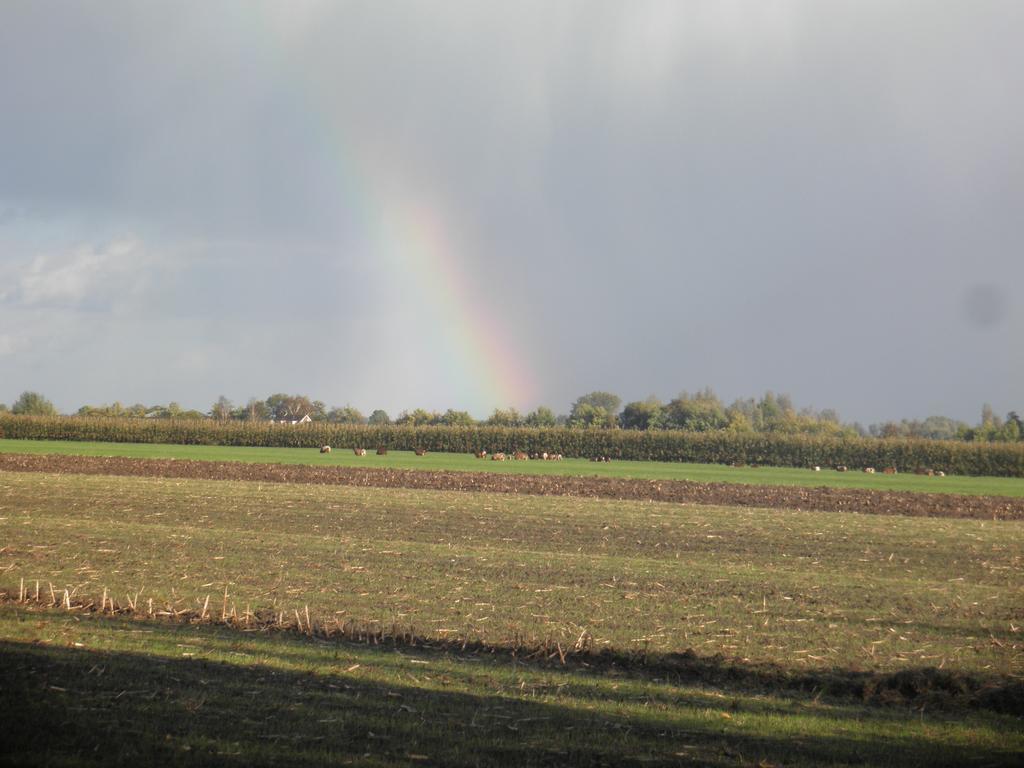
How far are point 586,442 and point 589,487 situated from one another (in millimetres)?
45613

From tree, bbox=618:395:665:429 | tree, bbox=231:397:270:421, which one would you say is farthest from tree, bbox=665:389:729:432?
tree, bbox=231:397:270:421

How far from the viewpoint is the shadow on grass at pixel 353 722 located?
7523mm

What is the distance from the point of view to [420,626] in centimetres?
1321

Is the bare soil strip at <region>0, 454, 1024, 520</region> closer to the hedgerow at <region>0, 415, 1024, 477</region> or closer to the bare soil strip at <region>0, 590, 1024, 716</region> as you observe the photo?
the bare soil strip at <region>0, 590, 1024, 716</region>

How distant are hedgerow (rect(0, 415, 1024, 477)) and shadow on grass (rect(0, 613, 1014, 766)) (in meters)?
77.0

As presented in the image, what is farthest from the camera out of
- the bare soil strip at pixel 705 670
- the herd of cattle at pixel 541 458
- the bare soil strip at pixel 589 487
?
Result: the herd of cattle at pixel 541 458

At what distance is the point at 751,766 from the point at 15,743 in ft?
19.7

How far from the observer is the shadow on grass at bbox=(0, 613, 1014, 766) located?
7.52m

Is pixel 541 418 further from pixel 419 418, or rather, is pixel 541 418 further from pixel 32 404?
pixel 32 404

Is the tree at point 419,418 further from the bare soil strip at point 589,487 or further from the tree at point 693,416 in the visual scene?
the bare soil strip at point 589,487

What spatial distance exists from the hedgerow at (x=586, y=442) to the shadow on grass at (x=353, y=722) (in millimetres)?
76982

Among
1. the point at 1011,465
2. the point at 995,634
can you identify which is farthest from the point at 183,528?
the point at 1011,465

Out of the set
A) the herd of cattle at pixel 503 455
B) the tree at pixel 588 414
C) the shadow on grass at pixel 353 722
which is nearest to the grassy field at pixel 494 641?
the shadow on grass at pixel 353 722

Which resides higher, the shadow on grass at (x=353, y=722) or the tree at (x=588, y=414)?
the tree at (x=588, y=414)
